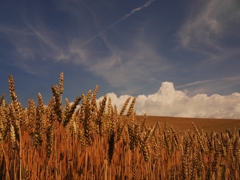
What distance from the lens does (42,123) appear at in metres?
2.02

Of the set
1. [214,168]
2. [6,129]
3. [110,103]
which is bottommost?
[214,168]

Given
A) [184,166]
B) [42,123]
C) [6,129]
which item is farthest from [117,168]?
[6,129]

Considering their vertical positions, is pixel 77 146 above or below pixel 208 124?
above

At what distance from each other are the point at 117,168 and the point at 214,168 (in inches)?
43.0

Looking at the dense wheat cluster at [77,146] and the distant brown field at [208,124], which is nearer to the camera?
the dense wheat cluster at [77,146]

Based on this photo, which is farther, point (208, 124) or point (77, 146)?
point (208, 124)

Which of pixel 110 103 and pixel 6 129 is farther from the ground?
pixel 110 103

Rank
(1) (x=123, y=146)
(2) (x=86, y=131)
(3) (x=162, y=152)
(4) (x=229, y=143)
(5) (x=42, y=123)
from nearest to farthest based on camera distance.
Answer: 1. (2) (x=86, y=131)
2. (5) (x=42, y=123)
3. (1) (x=123, y=146)
4. (3) (x=162, y=152)
5. (4) (x=229, y=143)

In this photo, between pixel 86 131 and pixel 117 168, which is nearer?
pixel 86 131

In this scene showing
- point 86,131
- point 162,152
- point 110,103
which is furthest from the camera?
point 162,152

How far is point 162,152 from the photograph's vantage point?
361cm

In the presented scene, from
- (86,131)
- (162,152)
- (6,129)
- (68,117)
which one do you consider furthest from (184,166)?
(6,129)

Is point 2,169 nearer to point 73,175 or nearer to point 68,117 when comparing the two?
point 73,175

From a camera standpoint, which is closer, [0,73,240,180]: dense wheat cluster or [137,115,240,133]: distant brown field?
[0,73,240,180]: dense wheat cluster
